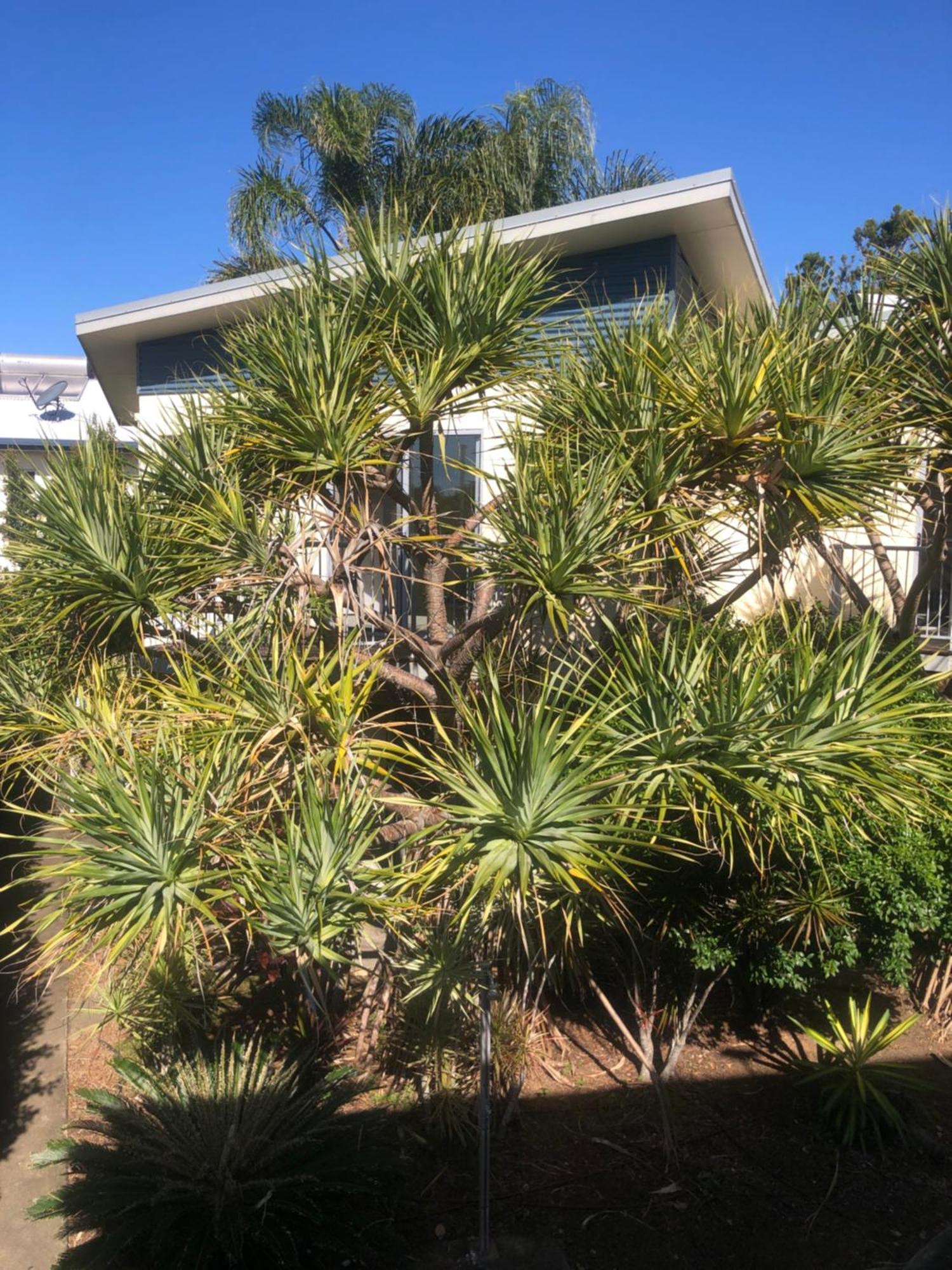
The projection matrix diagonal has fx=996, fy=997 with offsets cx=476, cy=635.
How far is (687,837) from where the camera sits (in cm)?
562

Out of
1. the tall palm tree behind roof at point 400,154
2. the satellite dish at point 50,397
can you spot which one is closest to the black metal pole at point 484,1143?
the satellite dish at point 50,397

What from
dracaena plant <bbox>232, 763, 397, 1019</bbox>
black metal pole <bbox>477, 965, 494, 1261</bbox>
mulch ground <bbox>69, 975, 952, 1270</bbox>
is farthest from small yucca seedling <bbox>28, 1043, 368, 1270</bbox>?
dracaena plant <bbox>232, 763, 397, 1019</bbox>

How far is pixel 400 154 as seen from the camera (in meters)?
21.3

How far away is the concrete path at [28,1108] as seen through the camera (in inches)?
230

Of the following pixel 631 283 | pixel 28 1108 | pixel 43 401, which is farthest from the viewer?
pixel 43 401

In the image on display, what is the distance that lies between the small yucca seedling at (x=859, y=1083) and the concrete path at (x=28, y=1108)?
4650 millimetres

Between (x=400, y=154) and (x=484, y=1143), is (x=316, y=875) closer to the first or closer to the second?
(x=484, y=1143)

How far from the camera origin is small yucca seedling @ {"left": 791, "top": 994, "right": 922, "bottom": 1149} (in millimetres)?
5938

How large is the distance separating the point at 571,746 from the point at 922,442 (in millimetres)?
4097

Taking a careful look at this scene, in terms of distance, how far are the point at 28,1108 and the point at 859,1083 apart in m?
5.72

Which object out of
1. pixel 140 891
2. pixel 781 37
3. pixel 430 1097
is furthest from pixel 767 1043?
pixel 781 37

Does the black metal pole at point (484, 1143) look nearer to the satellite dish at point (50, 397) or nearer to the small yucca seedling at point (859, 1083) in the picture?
the small yucca seedling at point (859, 1083)

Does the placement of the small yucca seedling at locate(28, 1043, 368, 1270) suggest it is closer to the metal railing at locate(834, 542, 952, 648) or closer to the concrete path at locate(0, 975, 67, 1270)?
the concrete path at locate(0, 975, 67, 1270)

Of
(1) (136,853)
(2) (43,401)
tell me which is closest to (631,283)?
(1) (136,853)
